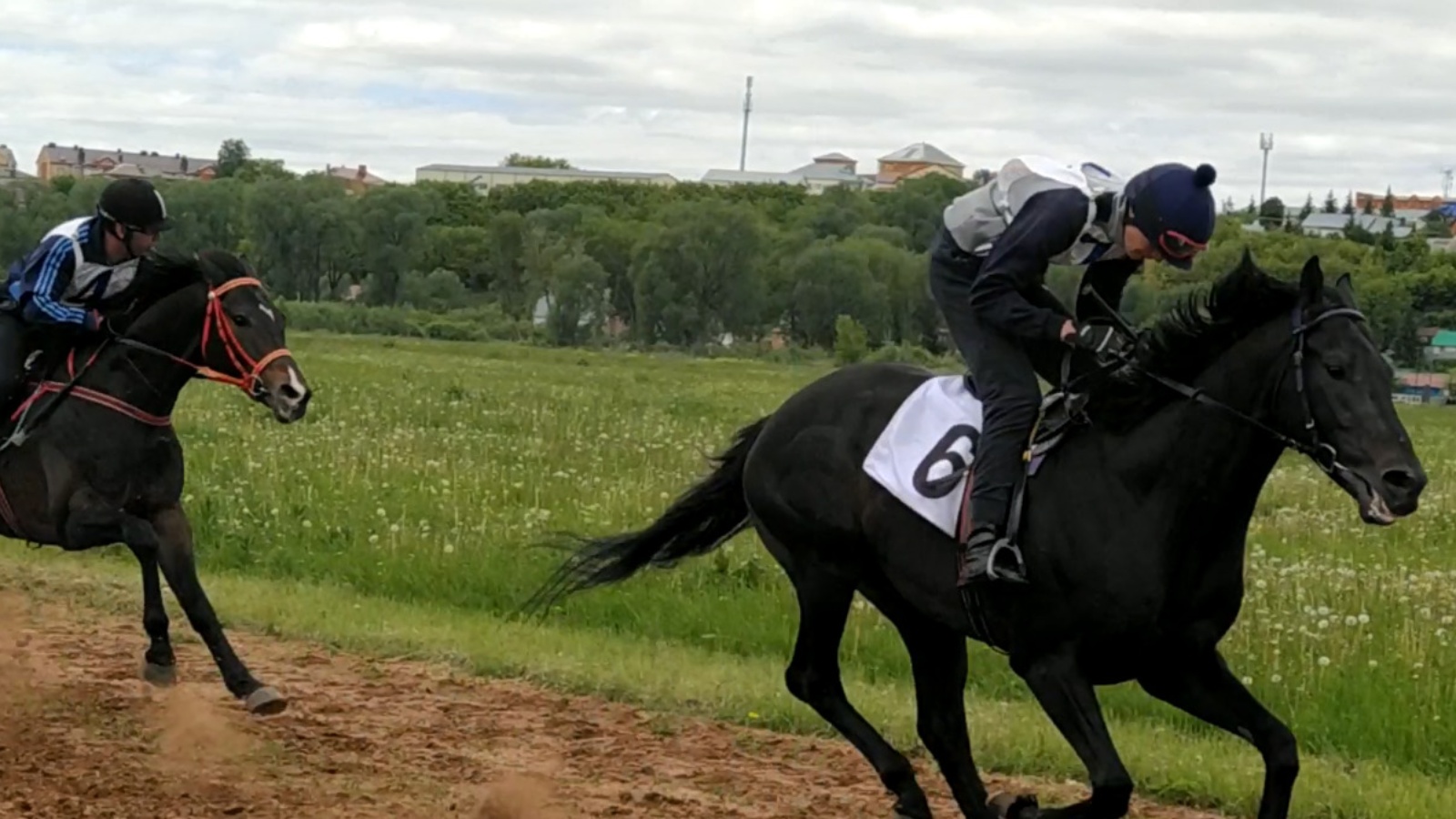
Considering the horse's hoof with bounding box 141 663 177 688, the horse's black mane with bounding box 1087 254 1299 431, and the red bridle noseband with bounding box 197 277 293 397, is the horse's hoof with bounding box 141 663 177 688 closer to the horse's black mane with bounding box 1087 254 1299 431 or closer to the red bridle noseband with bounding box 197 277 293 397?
the red bridle noseband with bounding box 197 277 293 397

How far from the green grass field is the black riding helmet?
2.80m

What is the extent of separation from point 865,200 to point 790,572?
92.6 metres

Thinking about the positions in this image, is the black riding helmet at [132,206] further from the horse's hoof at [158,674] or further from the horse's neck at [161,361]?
the horse's hoof at [158,674]

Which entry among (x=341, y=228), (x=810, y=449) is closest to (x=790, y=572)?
(x=810, y=449)

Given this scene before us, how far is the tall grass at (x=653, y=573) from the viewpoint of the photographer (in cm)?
873

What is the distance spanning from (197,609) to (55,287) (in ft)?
5.89

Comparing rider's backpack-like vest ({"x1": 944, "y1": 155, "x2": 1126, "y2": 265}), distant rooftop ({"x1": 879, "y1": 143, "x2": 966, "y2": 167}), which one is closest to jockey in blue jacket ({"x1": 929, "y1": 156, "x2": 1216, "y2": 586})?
rider's backpack-like vest ({"x1": 944, "y1": 155, "x2": 1126, "y2": 265})

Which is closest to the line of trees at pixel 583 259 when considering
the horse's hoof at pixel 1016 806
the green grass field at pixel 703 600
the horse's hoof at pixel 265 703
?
the green grass field at pixel 703 600

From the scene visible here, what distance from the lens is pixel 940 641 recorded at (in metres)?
7.00

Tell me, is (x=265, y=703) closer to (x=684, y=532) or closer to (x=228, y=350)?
(x=228, y=350)

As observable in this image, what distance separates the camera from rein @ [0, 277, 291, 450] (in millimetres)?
7949

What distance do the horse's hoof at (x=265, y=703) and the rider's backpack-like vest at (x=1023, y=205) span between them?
11.7 ft

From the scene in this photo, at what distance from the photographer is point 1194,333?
233 inches

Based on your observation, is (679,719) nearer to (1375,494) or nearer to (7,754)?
(7,754)
